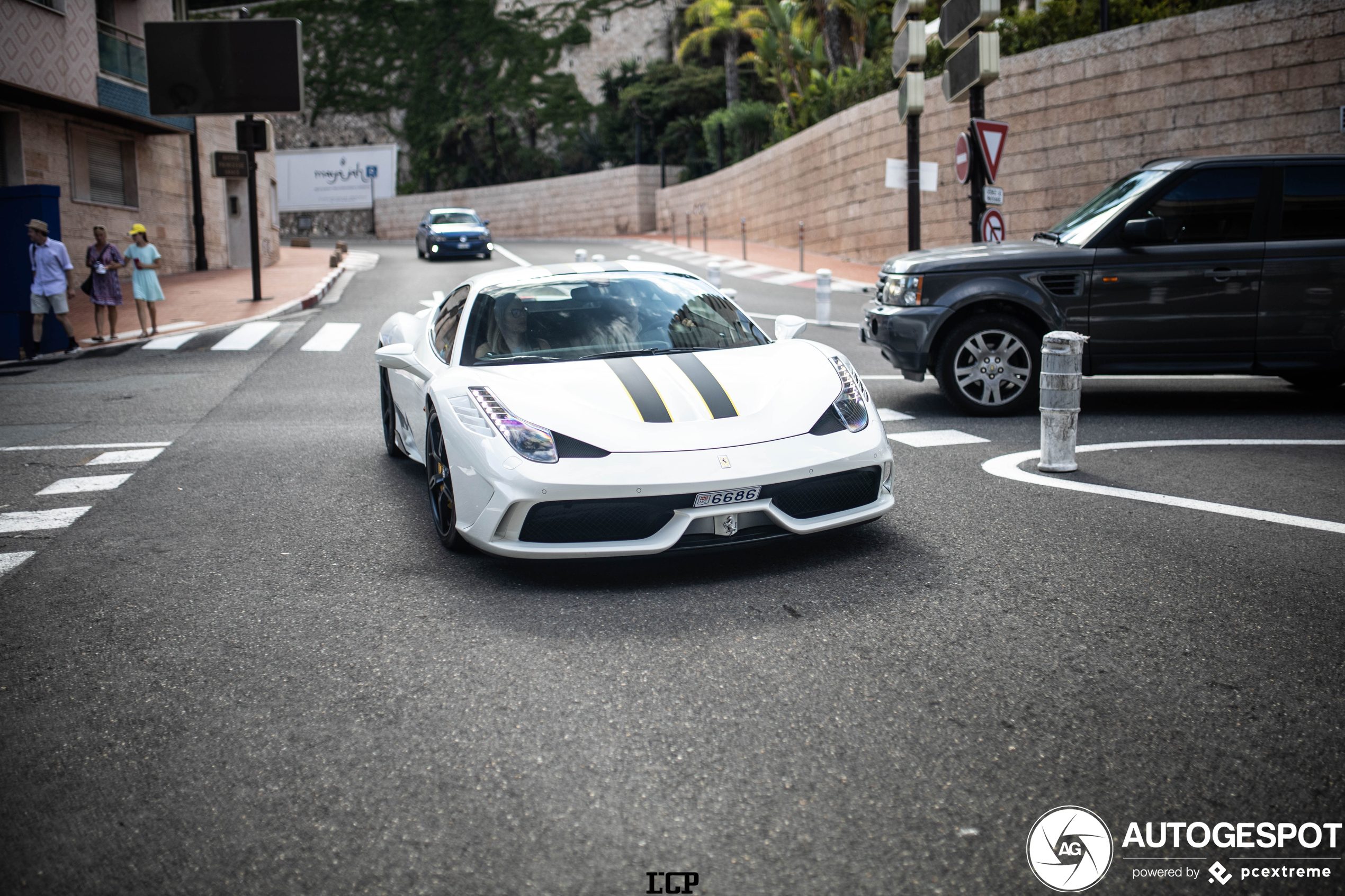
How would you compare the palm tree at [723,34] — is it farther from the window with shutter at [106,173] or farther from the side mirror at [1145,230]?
the side mirror at [1145,230]

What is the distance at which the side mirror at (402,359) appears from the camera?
5664 mm

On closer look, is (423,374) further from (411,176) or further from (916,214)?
(411,176)

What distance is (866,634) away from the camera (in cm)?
386

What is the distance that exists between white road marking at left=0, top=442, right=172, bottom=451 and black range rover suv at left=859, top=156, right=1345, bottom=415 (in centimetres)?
558

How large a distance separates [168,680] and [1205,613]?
3.54m

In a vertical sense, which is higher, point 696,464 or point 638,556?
point 696,464

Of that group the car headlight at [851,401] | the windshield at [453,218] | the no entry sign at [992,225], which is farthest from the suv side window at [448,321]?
the windshield at [453,218]

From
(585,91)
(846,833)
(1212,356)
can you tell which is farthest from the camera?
(585,91)

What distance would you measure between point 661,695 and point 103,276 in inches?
570

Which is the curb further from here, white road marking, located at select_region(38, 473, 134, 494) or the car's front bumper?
the car's front bumper

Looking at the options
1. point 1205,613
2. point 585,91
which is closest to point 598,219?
point 585,91

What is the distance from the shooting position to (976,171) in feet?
45.8

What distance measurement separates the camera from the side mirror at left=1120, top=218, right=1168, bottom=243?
25.2ft

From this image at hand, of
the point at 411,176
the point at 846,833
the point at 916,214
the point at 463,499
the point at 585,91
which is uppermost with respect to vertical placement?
the point at 585,91
